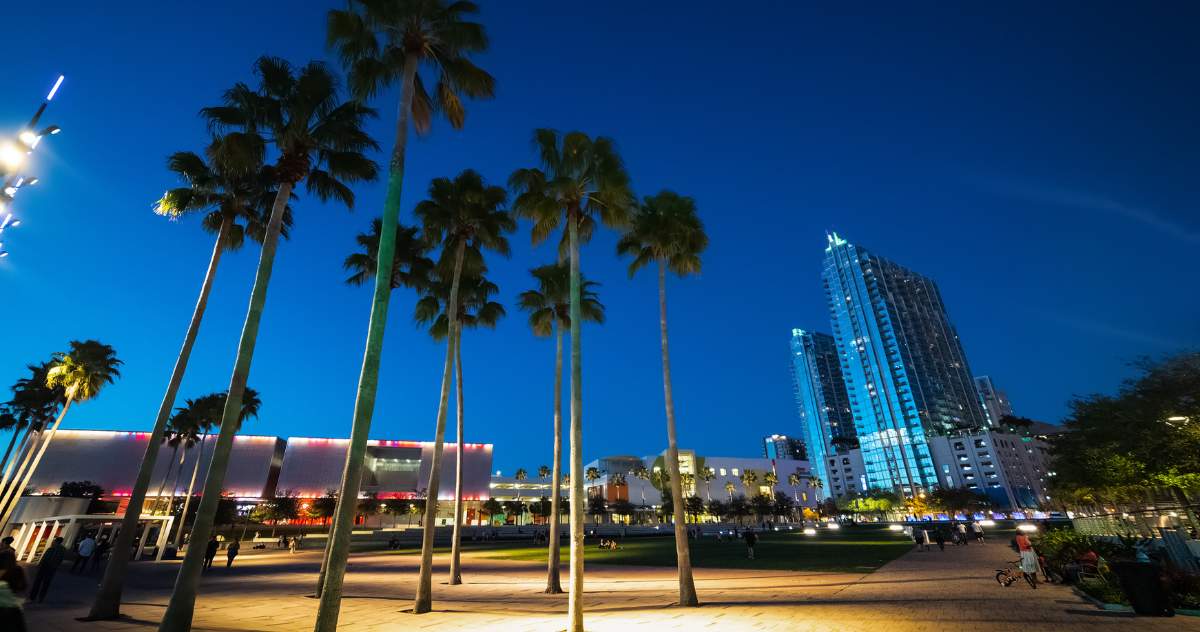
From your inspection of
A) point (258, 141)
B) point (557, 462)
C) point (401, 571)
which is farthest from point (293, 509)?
point (258, 141)

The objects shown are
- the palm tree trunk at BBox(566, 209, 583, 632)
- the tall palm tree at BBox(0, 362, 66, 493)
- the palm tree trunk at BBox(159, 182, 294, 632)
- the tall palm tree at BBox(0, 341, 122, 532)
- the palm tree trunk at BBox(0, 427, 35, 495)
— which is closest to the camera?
the palm tree trunk at BBox(159, 182, 294, 632)

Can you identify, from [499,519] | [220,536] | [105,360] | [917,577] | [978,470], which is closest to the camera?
[917,577]

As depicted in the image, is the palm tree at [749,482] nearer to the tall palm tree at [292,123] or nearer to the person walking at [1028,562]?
the person walking at [1028,562]

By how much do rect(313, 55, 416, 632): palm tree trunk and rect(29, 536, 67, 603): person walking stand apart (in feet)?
45.0

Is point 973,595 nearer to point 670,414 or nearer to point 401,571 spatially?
point 670,414

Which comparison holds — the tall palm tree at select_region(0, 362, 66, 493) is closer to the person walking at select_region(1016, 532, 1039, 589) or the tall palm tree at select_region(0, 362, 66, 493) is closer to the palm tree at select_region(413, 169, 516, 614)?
the palm tree at select_region(413, 169, 516, 614)

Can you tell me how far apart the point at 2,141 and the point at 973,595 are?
33.6 meters

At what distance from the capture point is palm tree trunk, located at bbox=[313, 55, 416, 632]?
8.20 metres

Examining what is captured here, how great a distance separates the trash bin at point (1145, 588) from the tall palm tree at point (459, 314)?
21.2 m

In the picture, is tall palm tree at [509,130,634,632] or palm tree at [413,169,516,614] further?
palm tree at [413,169,516,614]

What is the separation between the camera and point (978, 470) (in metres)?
189

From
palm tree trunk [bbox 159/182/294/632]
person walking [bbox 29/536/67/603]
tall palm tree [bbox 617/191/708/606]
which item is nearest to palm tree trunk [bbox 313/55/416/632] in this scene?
palm tree trunk [bbox 159/182/294/632]

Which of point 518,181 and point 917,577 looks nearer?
point 518,181

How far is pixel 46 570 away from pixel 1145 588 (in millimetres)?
31314
